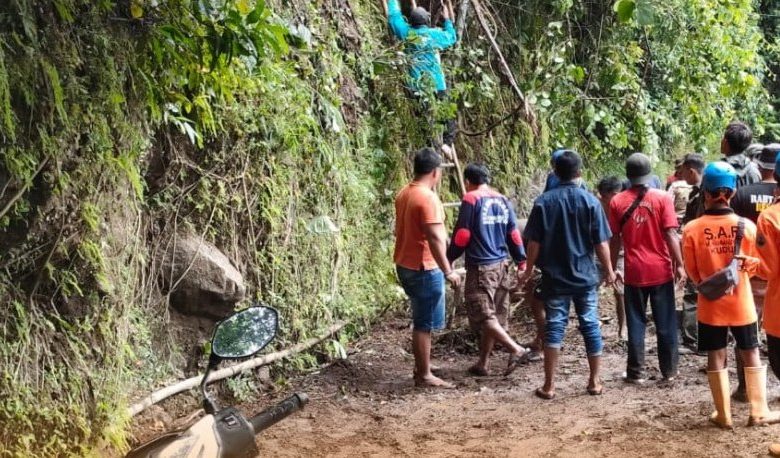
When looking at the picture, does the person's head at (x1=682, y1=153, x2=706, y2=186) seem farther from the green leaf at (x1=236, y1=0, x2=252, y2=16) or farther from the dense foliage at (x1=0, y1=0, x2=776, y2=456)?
the green leaf at (x1=236, y1=0, x2=252, y2=16)

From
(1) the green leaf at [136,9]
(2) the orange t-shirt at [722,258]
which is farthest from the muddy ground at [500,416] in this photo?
(1) the green leaf at [136,9]

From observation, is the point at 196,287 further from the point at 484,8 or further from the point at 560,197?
the point at 484,8

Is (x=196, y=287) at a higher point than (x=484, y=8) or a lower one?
lower

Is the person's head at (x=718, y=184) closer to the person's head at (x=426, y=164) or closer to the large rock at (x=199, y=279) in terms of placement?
the person's head at (x=426, y=164)

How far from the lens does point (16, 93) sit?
165 inches

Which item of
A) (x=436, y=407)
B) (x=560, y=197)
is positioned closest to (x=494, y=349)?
(x=436, y=407)

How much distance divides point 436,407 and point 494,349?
173 centimetres

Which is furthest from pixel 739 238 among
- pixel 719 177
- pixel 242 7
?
pixel 242 7

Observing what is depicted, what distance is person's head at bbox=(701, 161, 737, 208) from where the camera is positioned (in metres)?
5.20

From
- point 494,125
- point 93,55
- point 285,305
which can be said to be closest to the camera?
point 93,55

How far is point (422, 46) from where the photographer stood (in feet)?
29.1

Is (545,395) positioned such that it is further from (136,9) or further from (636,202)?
(136,9)

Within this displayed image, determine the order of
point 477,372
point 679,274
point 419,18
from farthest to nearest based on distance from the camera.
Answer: point 419,18
point 477,372
point 679,274

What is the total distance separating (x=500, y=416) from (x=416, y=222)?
5.56ft
